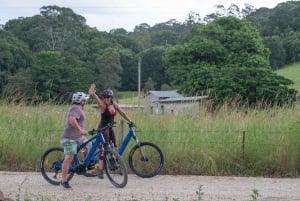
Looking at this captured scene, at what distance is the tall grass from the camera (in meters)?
10.9

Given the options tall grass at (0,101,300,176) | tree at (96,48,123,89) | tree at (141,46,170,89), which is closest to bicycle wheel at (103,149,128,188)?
tall grass at (0,101,300,176)

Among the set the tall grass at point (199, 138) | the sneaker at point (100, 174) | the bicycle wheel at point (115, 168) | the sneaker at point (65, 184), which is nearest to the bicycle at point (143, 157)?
the tall grass at point (199, 138)

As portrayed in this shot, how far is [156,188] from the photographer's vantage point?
9344mm

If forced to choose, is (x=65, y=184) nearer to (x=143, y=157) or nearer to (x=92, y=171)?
(x=92, y=171)

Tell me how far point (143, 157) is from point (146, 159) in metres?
0.07

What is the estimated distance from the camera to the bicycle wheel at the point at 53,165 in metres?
9.82

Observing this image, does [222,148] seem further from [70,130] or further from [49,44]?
[49,44]

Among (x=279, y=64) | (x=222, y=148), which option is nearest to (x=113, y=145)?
(x=222, y=148)

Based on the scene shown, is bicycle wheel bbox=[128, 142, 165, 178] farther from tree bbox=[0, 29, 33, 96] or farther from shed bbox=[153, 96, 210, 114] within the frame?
tree bbox=[0, 29, 33, 96]

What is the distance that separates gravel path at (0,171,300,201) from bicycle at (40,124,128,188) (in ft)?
0.52

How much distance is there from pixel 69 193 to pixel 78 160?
949 millimetres

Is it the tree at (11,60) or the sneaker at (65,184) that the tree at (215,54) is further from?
the sneaker at (65,184)

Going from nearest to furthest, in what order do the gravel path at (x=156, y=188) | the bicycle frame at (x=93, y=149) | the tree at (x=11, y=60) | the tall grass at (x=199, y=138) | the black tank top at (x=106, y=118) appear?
the gravel path at (x=156, y=188) → the bicycle frame at (x=93, y=149) → the black tank top at (x=106, y=118) → the tall grass at (x=199, y=138) → the tree at (x=11, y=60)

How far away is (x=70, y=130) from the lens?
9430mm
